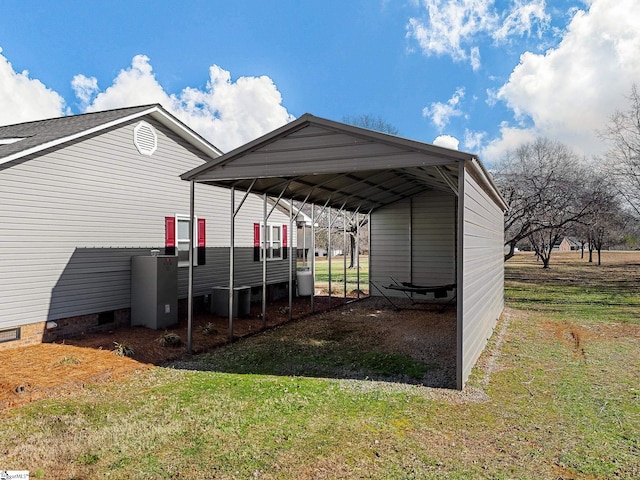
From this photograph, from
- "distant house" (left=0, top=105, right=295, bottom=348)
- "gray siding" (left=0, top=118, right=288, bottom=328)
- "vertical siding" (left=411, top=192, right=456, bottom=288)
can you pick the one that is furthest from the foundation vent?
"vertical siding" (left=411, top=192, right=456, bottom=288)

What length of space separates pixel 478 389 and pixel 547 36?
14.4 metres

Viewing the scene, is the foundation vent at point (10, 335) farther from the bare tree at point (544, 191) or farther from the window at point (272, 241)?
the bare tree at point (544, 191)

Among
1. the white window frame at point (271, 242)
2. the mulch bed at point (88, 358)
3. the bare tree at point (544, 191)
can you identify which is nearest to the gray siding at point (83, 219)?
the mulch bed at point (88, 358)

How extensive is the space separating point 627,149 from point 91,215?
1936 cm

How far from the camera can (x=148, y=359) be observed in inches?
237

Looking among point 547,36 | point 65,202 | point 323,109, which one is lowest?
point 65,202

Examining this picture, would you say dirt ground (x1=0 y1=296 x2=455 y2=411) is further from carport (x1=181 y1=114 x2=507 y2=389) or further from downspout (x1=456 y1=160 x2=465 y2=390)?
carport (x1=181 y1=114 x2=507 y2=389)

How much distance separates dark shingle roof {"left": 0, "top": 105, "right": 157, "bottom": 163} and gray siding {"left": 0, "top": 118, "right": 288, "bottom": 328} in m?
0.20

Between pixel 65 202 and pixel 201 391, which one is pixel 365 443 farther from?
pixel 65 202

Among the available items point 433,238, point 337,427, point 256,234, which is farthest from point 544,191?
point 337,427

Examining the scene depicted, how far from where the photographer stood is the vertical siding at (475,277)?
16.3 feet

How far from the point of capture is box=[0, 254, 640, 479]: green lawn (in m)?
3.03

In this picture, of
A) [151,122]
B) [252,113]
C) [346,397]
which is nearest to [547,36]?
[151,122]

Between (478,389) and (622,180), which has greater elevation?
(622,180)
